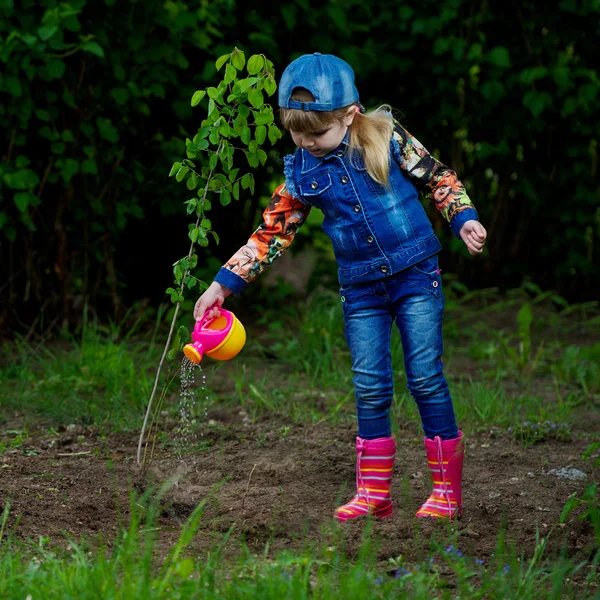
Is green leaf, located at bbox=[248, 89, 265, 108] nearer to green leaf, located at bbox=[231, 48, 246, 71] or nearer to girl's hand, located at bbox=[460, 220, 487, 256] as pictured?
green leaf, located at bbox=[231, 48, 246, 71]

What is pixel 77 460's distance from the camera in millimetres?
3605

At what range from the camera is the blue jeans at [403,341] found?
3033 mm

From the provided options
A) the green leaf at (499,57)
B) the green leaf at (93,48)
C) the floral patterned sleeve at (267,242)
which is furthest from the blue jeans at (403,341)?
the green leaf at (499,57)

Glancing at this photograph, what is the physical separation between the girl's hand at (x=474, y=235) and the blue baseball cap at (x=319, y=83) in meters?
0.51

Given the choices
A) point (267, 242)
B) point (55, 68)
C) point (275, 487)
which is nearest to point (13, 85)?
point (55, 68)

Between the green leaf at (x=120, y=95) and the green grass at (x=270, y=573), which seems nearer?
the green grass at (x=270, y=573)

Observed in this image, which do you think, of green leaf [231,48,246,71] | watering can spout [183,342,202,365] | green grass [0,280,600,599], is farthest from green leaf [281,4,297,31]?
watering can spout [183,342,202,365]

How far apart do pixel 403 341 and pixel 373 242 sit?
1.08 feet

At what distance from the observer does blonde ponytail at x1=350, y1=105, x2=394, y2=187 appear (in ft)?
9.78

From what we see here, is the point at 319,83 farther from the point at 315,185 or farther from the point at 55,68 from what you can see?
the point at 55,68

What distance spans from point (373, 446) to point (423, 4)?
10.6 feet

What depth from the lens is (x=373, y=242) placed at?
9.87ft

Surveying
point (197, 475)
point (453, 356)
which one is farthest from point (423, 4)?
point (197, 475)

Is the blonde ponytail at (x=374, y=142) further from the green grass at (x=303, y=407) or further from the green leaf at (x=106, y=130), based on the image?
the green leaf at (x=106, y=130)
